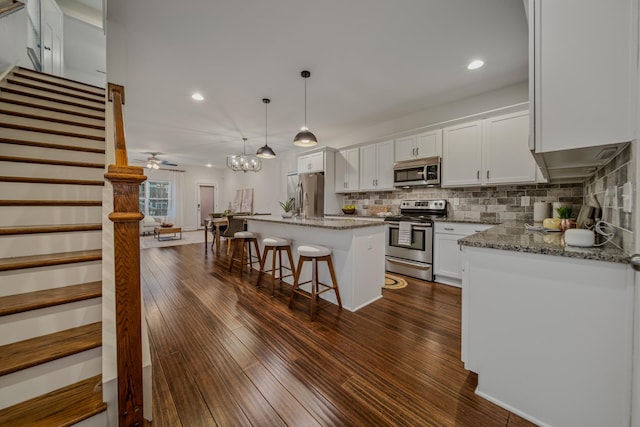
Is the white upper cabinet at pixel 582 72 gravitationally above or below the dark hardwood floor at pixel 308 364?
above

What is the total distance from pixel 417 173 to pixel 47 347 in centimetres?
419

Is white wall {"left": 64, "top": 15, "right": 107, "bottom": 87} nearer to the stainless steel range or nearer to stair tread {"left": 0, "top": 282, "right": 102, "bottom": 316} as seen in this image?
stair tread {"left": 0, "top": 282, "right": 102, "bottom": 316}

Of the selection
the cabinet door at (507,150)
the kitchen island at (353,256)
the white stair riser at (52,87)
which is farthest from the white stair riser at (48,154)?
the cabinet door at (507,150)

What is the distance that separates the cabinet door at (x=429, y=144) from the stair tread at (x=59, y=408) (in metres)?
4.23

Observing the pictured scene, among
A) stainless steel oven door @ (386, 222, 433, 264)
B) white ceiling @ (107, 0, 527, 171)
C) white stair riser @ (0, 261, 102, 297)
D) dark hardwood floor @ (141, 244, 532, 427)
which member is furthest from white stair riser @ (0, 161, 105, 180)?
stainless steel oven door @ (386, 222, 433, 264)

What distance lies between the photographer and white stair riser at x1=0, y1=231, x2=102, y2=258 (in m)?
1.49

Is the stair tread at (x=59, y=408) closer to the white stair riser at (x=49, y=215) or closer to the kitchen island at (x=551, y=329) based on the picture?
the white stair riser at (x=49, y=215)

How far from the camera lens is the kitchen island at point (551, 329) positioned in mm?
993

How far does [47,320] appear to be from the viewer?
130 centimetres

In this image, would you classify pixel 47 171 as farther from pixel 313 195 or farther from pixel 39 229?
pixel 313 195

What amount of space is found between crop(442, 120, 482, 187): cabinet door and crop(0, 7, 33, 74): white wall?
5309mm

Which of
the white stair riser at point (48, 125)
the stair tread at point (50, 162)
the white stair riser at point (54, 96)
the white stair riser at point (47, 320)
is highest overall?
the white stair riser at point (54, 96)

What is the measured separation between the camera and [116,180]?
3.17ft

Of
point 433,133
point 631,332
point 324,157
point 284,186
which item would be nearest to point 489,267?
point 631,332
